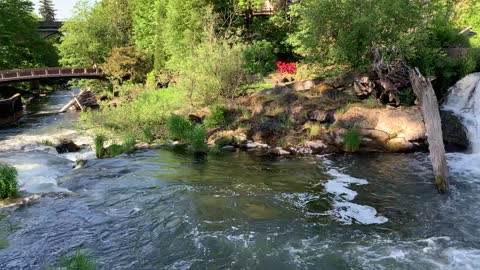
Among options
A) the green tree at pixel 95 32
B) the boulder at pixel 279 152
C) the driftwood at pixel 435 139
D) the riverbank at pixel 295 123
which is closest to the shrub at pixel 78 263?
the driftwood at pixel 435 139

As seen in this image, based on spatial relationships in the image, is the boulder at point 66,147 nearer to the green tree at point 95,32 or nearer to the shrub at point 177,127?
the shrub at point 177,127

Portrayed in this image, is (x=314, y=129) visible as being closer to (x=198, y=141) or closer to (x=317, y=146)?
(x=317, y=146)

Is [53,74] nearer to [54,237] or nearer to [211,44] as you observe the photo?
[211,44]

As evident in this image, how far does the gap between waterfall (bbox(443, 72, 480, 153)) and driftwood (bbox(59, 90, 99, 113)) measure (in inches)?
1234

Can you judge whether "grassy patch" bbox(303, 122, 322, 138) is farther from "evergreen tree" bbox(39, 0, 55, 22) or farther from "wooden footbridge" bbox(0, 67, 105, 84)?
"evergreen tree" bbox(39, 0, 55, 22)

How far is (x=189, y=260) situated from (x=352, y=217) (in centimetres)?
494

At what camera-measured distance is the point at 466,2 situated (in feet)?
101

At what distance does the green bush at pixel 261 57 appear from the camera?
30.5 m

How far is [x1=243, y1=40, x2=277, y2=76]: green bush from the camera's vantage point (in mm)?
30462

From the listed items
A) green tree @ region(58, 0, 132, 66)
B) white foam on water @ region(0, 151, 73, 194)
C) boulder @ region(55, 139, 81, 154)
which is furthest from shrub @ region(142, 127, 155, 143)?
green tree @ region(58, 0, 132, 66)

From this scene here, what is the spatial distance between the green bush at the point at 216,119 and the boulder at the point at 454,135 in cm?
1047

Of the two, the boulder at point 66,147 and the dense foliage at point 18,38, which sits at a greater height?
the dense foliage at point 18,38

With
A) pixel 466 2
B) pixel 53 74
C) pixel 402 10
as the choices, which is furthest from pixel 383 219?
pixel 53 74

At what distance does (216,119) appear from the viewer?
874 inches
